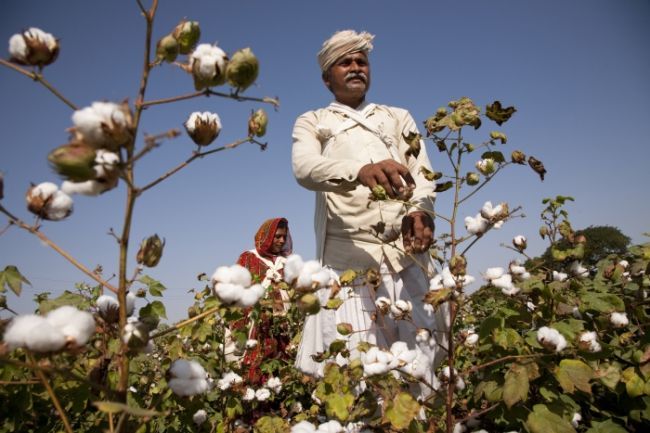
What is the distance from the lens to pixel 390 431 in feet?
3.97

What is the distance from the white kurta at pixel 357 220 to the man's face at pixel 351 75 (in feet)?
0.32

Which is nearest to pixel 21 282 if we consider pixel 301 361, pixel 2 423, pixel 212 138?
pixel 2 423

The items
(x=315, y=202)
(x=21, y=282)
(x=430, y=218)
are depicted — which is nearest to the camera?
(x=21, y=282)

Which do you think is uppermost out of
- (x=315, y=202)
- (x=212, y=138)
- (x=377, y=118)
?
(x=377, y=118)

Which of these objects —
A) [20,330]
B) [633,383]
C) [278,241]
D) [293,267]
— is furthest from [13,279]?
[278,241]

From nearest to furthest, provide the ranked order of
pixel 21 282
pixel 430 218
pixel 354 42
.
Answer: pixel 21 282 → pixel 430 218 → pixel 354 42

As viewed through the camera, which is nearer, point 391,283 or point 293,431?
point 293,431

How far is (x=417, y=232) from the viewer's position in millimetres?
1531

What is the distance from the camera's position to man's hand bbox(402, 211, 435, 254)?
1491 millimetres

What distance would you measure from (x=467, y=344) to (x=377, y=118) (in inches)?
51.7

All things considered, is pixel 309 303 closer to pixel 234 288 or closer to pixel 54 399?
pixel 234 288

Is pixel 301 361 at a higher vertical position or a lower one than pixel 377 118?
lower

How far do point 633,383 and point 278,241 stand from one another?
13.6ft

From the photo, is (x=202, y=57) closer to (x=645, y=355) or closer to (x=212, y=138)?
(x=212, y=138)
